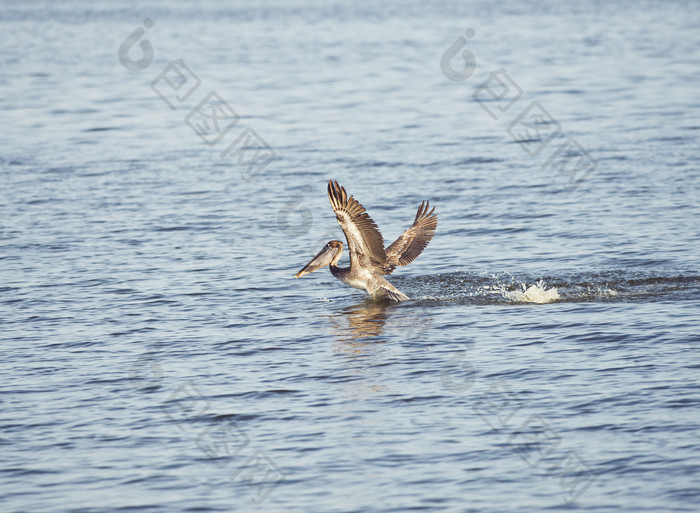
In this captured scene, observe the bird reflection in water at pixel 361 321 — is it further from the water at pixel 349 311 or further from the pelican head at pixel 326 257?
the pelican head at pixel 326 257

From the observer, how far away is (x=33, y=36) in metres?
41.9

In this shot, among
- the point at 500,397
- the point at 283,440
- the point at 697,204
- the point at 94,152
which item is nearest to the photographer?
the point at 283,440

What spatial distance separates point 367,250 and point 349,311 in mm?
784

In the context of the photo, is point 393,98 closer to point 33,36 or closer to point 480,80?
point 480,80

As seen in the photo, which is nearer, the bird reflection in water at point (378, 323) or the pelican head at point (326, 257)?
the bird reflection in water at point (378, 323)

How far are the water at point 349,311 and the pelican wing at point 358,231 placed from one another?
61 cm

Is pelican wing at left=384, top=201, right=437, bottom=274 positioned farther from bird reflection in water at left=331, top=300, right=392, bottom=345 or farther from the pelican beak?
the pelican beak

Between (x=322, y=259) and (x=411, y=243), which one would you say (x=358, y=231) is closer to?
(x=322, y=259)

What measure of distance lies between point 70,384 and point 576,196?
10117 mm

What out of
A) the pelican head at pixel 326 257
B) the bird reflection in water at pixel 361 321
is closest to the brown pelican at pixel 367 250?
the pelican head at pixel 326 257

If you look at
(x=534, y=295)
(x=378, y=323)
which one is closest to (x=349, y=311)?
(x=378, y=323)

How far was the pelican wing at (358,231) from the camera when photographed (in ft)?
37.0

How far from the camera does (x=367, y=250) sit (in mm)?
12227

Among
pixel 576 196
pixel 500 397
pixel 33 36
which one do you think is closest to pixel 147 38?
pixel 33 36
